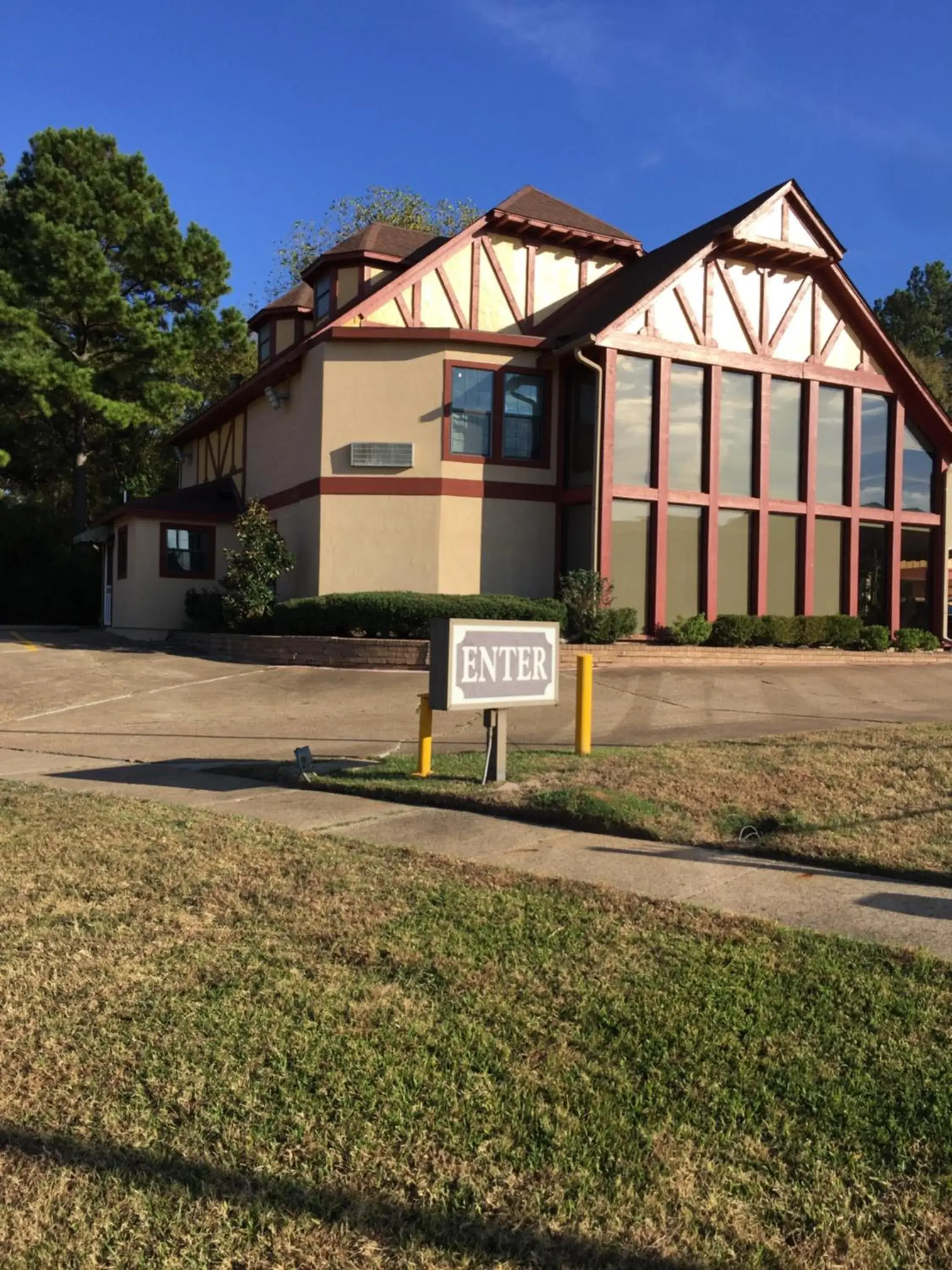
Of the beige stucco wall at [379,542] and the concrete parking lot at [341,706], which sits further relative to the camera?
the beige stucco wall at [379,542]

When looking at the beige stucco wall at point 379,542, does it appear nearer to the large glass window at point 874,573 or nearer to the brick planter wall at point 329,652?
the brick planter wall at point 329,652

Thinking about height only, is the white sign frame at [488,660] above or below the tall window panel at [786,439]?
below

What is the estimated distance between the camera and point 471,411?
1995 centimetres

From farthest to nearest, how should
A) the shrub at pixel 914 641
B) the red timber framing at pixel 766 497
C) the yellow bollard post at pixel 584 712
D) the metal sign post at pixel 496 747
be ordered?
1. the shrub at pixel 914 641
2. the red timber framing at pixel 766 497
3. the yellow bollard post at pixel 584 712
4. the metal sign post at pixel 496 747

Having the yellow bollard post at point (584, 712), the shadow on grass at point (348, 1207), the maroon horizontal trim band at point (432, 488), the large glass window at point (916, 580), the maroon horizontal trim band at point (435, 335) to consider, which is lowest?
the shadow on grass at point (348, 1207)

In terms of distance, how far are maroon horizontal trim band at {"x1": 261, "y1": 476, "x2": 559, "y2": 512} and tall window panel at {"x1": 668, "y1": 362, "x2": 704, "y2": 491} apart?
251cm

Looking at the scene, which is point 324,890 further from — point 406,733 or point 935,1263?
point 406,733

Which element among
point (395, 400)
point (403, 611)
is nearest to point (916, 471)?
point (395, 400)

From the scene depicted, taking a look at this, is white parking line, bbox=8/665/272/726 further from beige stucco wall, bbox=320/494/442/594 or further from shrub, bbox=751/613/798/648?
shrub, bbox=751/613/798/648

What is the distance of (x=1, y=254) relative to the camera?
28547mm

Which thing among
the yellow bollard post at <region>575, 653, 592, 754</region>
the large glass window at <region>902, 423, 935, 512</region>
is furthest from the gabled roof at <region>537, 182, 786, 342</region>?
the yellow bollard post at <region>575, 653, 592, 754</region>

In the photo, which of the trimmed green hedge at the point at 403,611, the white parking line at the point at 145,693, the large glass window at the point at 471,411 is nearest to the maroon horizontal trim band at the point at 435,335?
the large glass window at the point at 471,411

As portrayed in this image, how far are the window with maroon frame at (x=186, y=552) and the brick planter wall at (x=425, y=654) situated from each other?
14.2 ft

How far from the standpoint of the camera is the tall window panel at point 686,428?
787 inches
